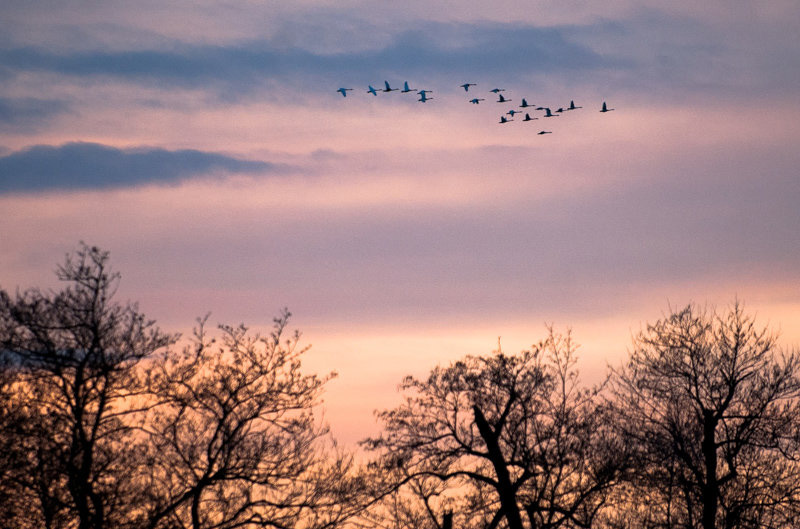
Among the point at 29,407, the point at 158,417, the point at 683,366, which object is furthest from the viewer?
the point at 683,366

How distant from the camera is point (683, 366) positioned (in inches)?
1228

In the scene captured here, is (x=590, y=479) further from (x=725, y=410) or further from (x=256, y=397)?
(x=256, y=397)

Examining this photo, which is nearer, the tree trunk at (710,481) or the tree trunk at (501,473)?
the tree trunk at (501,473)

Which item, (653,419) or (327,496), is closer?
(327,496)

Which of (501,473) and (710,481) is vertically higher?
(501,473)

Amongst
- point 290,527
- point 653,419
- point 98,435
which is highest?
point 653,419

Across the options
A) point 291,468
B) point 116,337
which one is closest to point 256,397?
point 291,468

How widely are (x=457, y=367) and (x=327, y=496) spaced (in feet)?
19.5

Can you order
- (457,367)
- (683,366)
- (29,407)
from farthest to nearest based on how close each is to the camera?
(683,366)
(457,367)
(29,407)

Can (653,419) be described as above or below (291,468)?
above

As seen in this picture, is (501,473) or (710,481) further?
(710,481)

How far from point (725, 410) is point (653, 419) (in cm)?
244

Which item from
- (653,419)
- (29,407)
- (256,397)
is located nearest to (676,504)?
(653,419)

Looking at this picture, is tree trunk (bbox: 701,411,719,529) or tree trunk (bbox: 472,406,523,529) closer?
tree trunk (bbox: 472,406,523,529)
